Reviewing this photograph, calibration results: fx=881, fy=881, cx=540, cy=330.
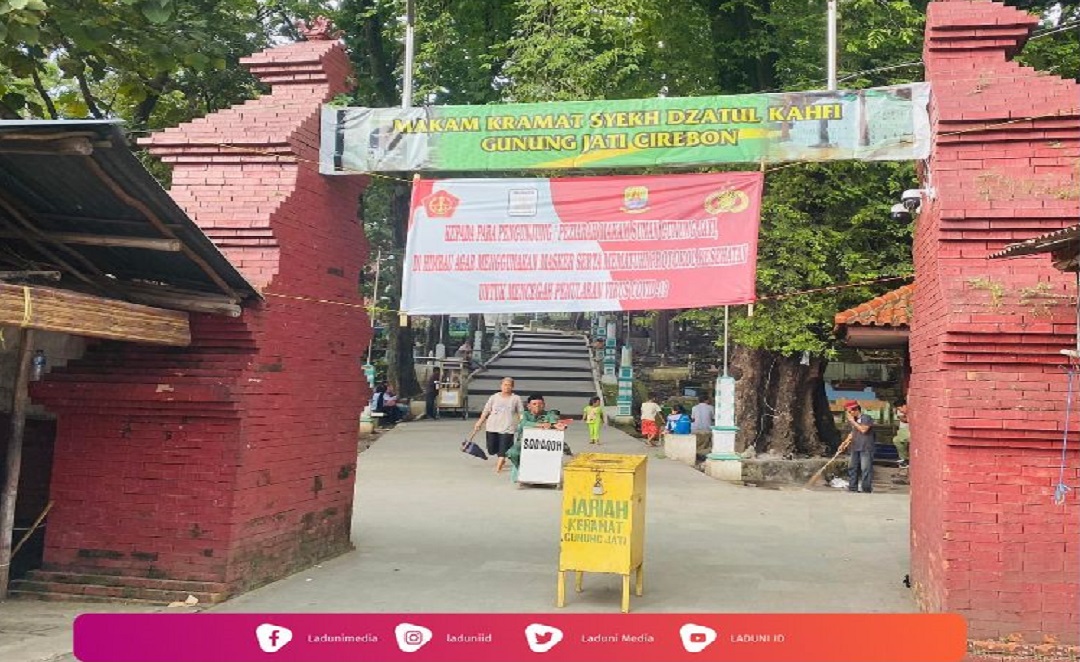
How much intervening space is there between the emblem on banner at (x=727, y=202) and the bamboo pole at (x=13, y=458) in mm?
5470

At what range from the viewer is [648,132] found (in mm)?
7590

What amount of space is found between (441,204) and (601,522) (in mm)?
3145

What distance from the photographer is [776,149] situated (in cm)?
743

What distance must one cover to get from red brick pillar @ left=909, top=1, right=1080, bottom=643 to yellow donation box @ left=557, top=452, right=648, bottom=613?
223 centimetres

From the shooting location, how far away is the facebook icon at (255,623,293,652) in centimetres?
544

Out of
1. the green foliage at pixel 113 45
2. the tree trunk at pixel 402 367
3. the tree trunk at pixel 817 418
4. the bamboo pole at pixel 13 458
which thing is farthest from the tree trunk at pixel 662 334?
the bamboo pole at pixel 13 458

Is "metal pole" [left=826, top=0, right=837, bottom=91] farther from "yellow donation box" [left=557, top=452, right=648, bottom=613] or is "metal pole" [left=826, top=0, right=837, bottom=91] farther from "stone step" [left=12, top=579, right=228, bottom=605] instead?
"stone step" [left=12, top=579, right=228, bottom=605]

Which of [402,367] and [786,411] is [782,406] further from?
[402,367]

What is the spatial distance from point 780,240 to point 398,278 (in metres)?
14.4

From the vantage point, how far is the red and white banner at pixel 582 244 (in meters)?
7.45

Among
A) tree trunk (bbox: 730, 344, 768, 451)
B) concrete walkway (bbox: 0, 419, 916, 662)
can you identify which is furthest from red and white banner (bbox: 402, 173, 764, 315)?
tree trunk (bbox: 730, 344, 768, 451)

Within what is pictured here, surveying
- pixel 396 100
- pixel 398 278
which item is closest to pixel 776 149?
pixel 396 100

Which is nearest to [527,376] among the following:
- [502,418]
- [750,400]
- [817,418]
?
[750,400]

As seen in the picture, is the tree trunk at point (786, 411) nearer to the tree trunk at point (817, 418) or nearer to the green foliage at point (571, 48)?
the tree trunk at point (817, 418)
